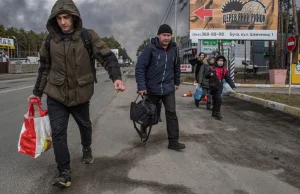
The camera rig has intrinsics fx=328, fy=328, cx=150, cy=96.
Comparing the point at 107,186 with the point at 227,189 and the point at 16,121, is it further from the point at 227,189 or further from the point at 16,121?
the point at 16,121

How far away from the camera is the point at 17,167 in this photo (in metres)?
4.09

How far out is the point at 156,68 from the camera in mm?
4859

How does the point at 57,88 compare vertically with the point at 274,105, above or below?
above

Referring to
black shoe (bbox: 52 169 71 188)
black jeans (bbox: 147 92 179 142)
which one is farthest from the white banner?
black shoe (bbox: 52 169 71 188)

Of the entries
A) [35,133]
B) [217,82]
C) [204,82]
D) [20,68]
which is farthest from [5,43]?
[35,133]

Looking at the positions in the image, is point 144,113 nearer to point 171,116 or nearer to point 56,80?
point 171,116

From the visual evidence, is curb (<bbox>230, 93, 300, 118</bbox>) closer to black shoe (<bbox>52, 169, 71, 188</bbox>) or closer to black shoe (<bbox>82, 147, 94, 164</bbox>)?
black shoe (<bbox>82, 147, 94, 164</bbox>)

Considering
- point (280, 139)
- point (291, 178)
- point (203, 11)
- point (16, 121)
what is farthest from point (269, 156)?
point (203, 11)

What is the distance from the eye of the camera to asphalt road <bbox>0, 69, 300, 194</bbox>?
3471 millimetres

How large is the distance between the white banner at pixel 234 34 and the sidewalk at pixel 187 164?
51.4ft

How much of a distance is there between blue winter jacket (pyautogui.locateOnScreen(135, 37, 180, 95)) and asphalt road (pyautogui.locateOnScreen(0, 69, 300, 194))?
93 centimetres

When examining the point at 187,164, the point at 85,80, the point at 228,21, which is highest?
Answer: the point at 228,21

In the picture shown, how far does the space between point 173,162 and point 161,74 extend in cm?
133

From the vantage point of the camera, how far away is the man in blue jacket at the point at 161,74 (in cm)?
482
